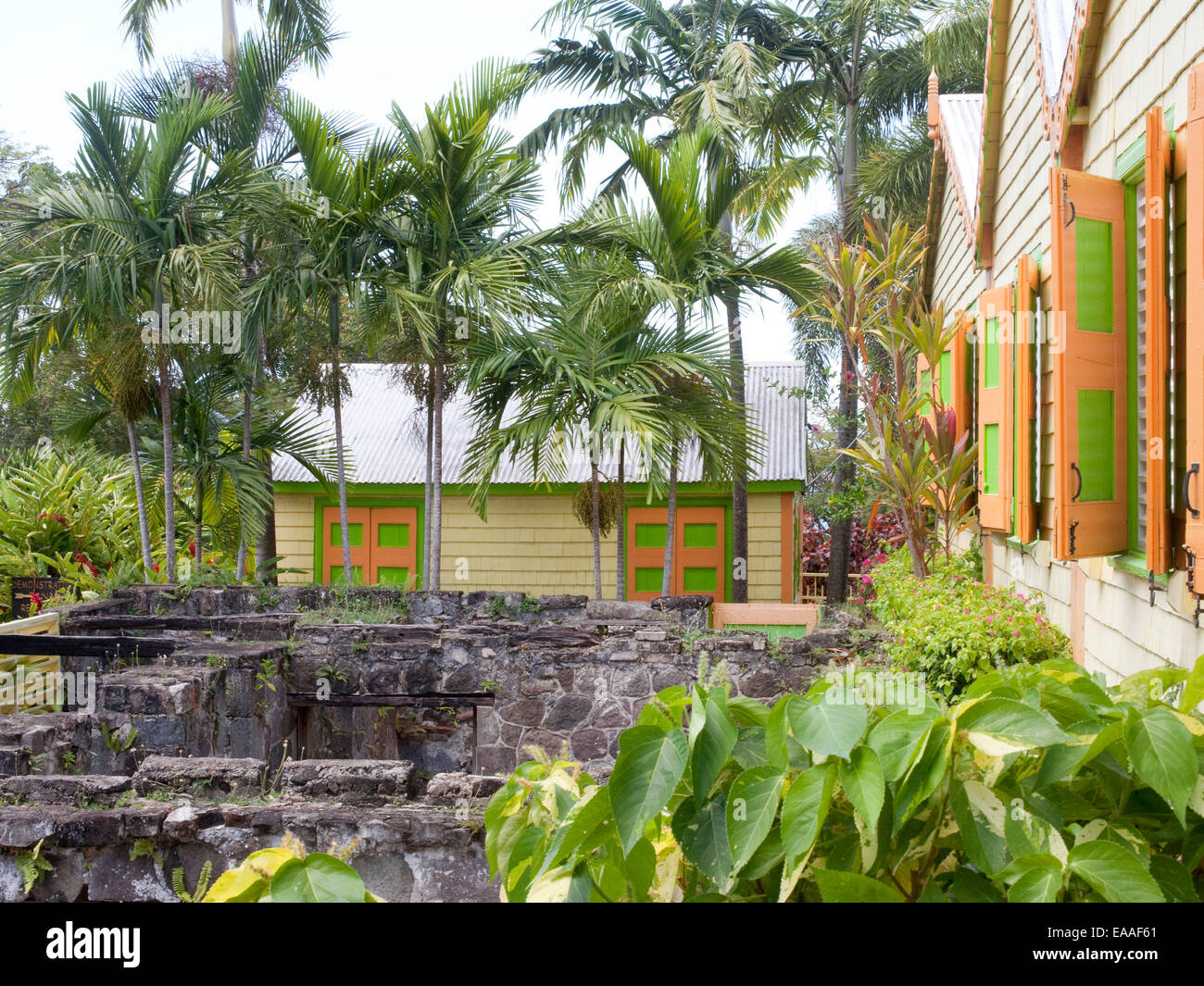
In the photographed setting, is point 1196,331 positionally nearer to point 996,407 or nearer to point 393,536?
point 996,407

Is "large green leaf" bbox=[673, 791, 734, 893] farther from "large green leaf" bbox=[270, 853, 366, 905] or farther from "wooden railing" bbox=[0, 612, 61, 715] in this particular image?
"wooden railing" bbox=[0, 612, 61, 715]

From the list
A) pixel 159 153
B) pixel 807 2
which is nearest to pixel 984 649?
pixel 159 153

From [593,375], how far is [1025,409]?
17.6 feet

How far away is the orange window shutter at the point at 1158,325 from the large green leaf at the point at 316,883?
264 centimetres

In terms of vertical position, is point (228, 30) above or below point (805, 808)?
above

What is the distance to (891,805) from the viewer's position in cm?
114

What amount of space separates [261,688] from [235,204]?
5.60 meters

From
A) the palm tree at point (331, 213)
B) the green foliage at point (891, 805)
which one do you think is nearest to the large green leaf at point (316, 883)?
the green foliage at point (891, 805)

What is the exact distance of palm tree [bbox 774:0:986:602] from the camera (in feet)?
46.1

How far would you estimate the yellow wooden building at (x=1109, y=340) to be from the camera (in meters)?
2.84

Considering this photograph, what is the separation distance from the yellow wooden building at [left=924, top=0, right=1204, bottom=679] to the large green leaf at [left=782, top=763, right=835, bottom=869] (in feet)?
6.55

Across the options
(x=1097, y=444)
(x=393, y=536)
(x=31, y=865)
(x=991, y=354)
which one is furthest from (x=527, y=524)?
(x=1097, y=444)

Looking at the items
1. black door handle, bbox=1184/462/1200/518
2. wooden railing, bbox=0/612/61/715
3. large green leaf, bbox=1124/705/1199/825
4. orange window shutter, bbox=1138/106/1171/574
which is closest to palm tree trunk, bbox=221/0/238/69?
wooden railing, bbox=0/612/61/715

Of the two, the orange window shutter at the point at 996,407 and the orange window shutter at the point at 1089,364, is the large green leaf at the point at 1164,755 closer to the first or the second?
the orange window shutter at the point at 1089,364
